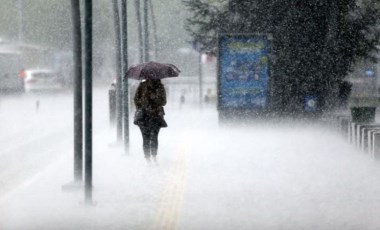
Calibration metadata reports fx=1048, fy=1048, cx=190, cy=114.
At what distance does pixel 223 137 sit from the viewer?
86.3 feet

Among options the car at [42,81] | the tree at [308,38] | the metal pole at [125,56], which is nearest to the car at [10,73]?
the car at [42,81]

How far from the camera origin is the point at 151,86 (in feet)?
61.1

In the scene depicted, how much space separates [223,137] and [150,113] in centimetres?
789

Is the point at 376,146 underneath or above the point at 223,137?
above

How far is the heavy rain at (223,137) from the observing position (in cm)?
1297

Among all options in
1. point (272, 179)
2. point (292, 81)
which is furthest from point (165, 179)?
point (292, 81)

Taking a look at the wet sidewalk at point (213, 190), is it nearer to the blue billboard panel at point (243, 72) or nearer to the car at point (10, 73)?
the blue billboard panel at point (243, 72)

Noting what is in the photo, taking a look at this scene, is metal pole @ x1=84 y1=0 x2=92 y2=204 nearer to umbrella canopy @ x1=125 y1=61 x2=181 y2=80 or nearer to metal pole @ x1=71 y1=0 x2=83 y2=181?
metal pole @ x1=71 y1=0 x2=83 y2=181

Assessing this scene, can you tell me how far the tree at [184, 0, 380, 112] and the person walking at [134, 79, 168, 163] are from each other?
1503cm

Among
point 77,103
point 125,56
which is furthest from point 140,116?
point 77,103

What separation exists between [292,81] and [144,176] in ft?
57.9

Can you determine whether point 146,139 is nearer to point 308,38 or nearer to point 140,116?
point 140,116

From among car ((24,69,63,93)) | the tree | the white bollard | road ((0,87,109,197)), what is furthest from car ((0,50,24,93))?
the white bollard

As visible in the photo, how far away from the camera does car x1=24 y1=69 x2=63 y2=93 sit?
59375 millimetres
